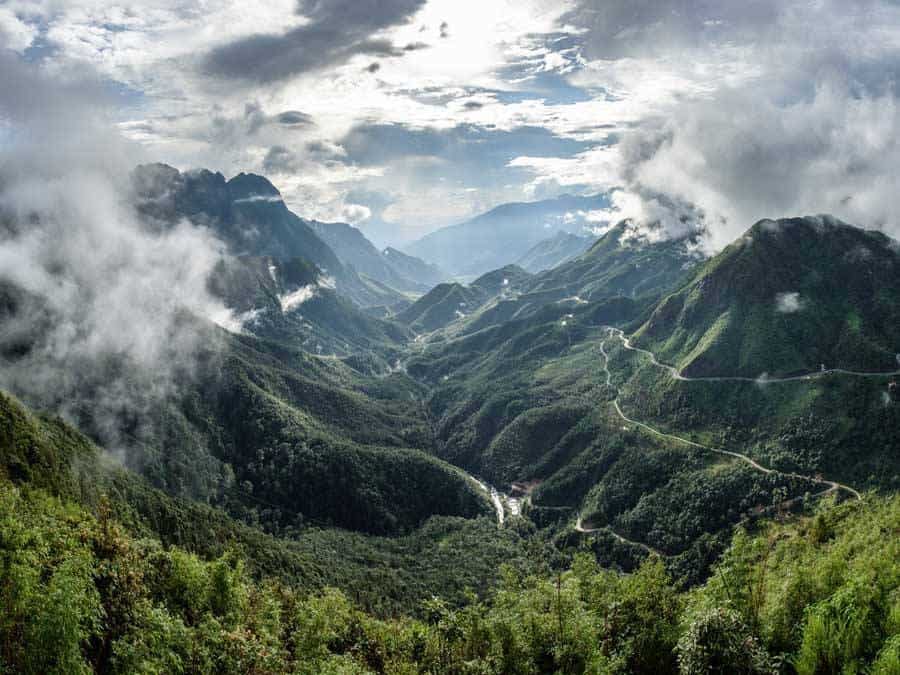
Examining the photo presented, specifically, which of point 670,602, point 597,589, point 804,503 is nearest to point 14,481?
point 597,589

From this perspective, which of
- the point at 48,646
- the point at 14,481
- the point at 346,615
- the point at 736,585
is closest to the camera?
the point at 48,646

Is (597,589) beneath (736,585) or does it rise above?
beneath

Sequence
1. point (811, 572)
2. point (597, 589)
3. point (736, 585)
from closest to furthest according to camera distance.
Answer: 1. point (736, 585)
2. point (811, 572)
3. point (597, 589)

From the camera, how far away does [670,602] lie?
4988 cm

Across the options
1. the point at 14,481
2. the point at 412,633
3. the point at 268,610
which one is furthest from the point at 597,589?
the point at 14,481

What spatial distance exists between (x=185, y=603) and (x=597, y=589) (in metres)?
45.9

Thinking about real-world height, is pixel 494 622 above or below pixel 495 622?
below

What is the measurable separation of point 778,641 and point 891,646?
37.2 ft

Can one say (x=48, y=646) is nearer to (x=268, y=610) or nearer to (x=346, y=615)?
(x=268, y=610)

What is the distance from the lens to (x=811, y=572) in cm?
4888

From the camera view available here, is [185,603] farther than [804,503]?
No

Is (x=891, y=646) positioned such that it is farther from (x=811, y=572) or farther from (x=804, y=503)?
(x=804, y=503)

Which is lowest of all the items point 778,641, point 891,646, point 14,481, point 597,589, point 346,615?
point 14,481

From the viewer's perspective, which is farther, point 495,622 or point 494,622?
point 494,622
